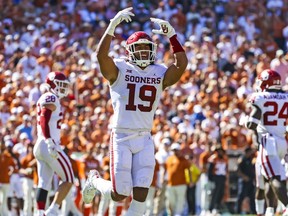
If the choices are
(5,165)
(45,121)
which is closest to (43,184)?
(45,121)

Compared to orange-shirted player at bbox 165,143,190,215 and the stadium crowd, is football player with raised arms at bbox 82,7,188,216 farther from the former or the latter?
orange-shirted player at bbox 165,143,190,215

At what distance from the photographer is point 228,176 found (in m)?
18.2

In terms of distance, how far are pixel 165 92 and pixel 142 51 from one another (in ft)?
33.8

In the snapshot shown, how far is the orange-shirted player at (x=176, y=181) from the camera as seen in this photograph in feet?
57.2

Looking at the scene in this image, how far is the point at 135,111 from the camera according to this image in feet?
33.2

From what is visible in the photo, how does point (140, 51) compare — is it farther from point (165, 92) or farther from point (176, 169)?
point (165, 92)

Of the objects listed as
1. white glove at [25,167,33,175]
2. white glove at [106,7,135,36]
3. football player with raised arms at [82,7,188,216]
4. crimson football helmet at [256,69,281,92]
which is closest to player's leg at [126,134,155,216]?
football player with raised arms at [82,7,188,216]

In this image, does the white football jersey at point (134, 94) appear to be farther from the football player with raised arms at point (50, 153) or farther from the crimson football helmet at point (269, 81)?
the crimson football helmet at point (269, 81)

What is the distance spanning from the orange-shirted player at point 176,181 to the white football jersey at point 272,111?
4.90 meters

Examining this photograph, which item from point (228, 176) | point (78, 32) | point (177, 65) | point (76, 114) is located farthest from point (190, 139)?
point (177, 65)

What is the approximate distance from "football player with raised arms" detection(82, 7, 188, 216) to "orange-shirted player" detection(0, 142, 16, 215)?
689 centimetres

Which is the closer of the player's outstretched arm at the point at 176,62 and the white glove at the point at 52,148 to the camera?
the player's outstretched arm at the point at 176,62

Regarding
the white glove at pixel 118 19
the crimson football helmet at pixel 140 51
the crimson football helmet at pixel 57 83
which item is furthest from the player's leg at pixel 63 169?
the white glove at pixel 118 19

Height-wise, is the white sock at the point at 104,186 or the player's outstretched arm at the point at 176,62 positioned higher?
the player's outstretched arm at the point at 176,62
